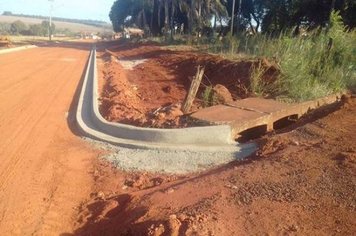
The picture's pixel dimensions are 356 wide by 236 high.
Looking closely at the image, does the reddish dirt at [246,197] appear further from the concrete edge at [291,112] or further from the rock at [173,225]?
the concrete edge at [291,112]

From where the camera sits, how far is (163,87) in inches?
626

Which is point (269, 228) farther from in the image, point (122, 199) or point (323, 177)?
point (122, 199)

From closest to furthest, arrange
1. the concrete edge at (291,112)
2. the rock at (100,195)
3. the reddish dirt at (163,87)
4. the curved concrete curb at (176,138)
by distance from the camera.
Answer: the rock at (100,195), the curved concrete curb at (176,138), the concrete edge at (291,112), the reddish dirt at (163,87)

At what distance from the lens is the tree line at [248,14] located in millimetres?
31000

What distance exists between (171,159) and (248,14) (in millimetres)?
42279

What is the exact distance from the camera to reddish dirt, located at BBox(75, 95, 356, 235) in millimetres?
4527

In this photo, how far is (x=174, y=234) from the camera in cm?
434

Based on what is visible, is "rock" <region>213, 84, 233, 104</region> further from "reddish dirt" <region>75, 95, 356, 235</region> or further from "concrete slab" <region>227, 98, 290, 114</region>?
"reddish dirt" <region>75, 95, 356, 235</region>

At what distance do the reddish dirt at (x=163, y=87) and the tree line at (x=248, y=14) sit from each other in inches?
244

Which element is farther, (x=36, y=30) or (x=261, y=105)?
(x=36, y=30)

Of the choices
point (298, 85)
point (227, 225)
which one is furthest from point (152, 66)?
point (227, 225)

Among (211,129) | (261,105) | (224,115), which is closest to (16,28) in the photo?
(261,105)

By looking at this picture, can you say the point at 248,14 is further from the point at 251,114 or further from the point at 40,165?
the point at 40,165

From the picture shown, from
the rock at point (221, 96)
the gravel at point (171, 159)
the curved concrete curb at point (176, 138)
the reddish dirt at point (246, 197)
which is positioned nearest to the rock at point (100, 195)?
the reddish dirt at point (246, 197)
